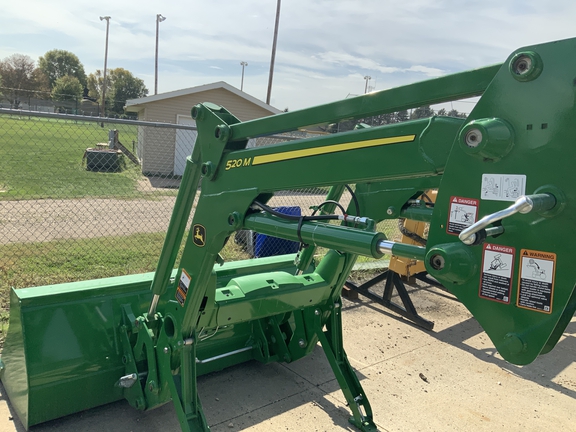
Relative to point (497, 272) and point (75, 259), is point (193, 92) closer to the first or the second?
point (75, 259)

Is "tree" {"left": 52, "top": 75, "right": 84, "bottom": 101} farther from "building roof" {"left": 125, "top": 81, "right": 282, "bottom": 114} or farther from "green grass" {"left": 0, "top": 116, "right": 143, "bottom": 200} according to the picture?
"building roof" {"left": 125, "top": 81, "right": 282, "bottom": 114}

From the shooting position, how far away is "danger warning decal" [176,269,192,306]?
8.97 feet

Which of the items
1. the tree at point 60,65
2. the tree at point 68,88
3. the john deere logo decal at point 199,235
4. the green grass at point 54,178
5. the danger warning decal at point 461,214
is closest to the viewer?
the danger warning decal at point 461,214

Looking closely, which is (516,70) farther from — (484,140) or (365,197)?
(365,197)

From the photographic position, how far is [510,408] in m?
3.67

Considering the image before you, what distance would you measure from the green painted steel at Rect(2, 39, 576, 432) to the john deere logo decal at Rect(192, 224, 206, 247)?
10 millimetres

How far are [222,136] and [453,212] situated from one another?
1.30m

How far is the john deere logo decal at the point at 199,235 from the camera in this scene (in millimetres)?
2609

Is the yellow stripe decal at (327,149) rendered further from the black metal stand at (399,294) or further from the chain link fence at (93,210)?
the black metal stand at (399,294)

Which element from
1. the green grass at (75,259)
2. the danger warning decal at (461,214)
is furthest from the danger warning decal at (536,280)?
the green grass at (75,259)

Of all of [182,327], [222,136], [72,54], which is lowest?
[182,327]

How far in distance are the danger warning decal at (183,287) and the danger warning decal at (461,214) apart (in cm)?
161

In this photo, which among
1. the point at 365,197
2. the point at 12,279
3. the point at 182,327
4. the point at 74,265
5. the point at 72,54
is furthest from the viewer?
the point at 72,54

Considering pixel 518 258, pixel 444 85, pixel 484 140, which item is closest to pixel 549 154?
pixel 484 140
